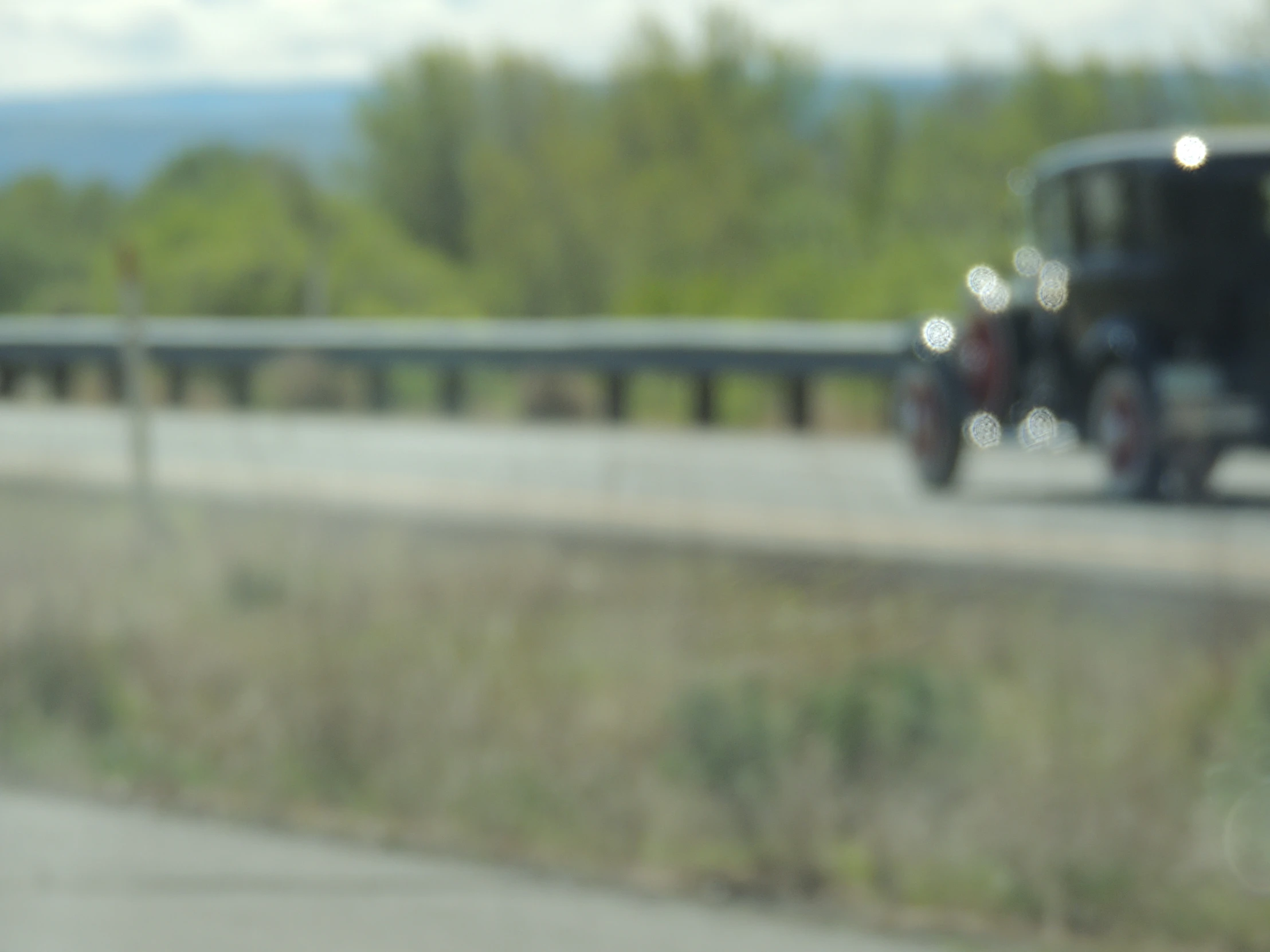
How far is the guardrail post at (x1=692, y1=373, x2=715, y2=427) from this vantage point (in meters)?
19.3

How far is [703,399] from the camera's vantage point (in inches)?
767

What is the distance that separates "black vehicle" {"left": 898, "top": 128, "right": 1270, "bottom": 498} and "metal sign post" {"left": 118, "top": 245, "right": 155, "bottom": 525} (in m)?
4.03

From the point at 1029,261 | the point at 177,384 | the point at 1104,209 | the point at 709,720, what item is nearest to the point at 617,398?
the point at 177,384

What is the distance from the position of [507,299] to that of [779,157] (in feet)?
10.1

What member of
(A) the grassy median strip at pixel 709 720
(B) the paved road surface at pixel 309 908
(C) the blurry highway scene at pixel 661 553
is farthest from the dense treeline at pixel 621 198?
(B) the paved road surface at pixel 309 908

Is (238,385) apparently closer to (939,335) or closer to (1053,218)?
(939,335)

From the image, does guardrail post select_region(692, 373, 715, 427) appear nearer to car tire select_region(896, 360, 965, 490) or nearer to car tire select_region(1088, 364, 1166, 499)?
car tire select_region(896, 360, 965, 490)

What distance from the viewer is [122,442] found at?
523 inches

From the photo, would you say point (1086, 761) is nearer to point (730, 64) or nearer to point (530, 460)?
point (530, 460)

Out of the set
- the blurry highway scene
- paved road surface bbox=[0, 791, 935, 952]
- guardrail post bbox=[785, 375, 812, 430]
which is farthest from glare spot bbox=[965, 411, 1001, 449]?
paved road surface bbox=[0, 791, 935, 952]

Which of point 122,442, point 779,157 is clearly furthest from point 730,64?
point 122,442

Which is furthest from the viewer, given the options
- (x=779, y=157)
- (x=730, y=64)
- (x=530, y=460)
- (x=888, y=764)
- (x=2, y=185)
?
(x=779, y=157)

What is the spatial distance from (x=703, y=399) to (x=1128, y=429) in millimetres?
8160

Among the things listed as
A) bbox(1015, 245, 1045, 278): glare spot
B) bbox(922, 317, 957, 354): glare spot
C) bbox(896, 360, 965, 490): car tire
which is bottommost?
bbox(896, 360, 965, 490): car tire
